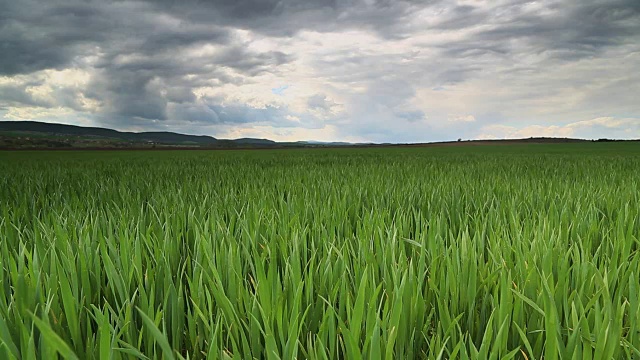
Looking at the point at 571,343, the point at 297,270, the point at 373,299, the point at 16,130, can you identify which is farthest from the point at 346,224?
the point at 16,130

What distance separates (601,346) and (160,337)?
86cm

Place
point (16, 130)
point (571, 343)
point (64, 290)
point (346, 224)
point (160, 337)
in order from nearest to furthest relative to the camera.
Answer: point (160, 337) < point (571, 343) < point (64, 290) < point (346, 224) < point (16, 130)

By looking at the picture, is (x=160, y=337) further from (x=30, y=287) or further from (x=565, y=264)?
(x=565, y=264)

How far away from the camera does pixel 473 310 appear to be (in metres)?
1.15

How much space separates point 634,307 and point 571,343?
1.02 feet

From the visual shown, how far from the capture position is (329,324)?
0.92 m

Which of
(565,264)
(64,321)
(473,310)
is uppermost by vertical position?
(565,264)

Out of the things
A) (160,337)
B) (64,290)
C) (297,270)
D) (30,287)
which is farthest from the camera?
(297,270)

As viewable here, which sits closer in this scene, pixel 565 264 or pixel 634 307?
pixel 634 307

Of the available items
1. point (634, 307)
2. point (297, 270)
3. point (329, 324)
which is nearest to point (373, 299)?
point (329, 324)

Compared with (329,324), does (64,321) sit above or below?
below

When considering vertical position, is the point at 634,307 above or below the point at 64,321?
above

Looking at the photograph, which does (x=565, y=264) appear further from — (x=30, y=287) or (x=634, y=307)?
(x=30, y=287)

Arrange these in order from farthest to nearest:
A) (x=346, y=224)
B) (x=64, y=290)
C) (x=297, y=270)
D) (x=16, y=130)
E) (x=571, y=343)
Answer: (x=16, y=130), (x=346, y=224), (x=297, y=270), (x=64, y=290), (x=571, y=343)
